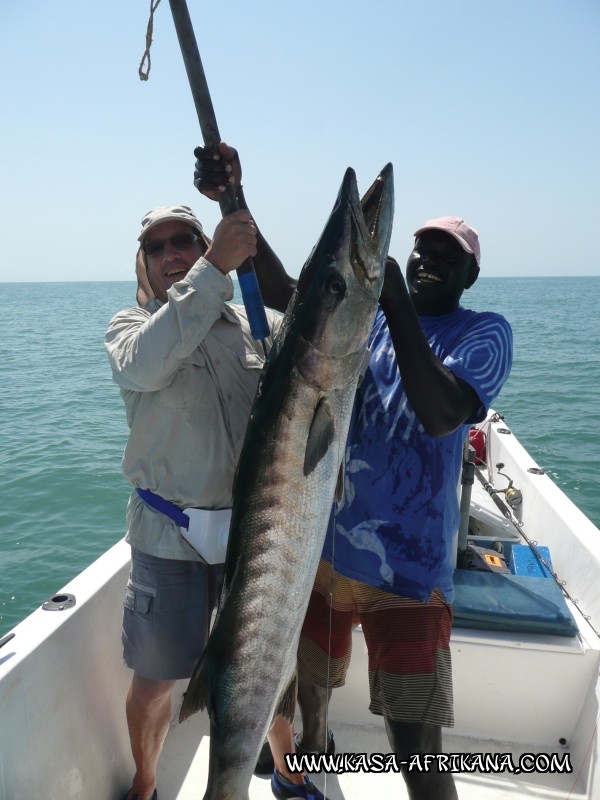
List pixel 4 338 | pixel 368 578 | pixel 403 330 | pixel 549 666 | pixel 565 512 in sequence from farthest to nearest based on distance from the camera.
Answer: pixel 4 338, pixel 565 512, pixel 549 666, pixel 368 578, pixel 403 330

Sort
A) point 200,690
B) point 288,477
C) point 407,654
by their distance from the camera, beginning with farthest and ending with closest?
point 407,654 < point 200,690 < point 288,477

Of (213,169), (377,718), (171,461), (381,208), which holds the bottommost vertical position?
(377,718)

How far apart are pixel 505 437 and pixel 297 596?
5562 millimetres

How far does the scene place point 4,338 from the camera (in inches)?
1251

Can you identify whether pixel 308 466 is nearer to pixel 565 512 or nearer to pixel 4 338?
pixel 565 512

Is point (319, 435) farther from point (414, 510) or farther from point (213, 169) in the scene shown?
point (213, 169)

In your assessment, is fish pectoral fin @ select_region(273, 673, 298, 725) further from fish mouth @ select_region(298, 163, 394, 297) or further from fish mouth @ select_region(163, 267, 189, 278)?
fish mouth @ select_region(163, 267, 189, 278)

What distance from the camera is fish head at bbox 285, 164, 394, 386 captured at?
192 cm

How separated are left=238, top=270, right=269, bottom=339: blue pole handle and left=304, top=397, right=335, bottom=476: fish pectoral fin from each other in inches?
25.5

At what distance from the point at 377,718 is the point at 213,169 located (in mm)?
3295

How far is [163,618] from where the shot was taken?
107 inches

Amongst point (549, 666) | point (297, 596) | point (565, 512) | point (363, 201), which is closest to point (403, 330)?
point (363, 201)

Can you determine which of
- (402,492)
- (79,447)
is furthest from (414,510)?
(79,447)

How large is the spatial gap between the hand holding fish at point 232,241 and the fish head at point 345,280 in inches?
14.9
